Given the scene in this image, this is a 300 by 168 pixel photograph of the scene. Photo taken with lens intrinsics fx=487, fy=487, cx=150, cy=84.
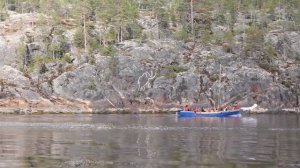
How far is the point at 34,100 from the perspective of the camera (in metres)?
110

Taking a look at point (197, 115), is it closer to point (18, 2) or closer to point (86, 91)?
point (86, 91)

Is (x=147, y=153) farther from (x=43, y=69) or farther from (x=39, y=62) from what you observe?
(x=39, y=62)

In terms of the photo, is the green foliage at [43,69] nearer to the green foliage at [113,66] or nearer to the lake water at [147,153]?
the green foliage at [113,66]

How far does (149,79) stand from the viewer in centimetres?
11662

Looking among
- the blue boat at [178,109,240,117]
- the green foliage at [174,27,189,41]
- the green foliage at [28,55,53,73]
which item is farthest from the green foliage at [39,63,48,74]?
the blue boat at [178,109,240,117]

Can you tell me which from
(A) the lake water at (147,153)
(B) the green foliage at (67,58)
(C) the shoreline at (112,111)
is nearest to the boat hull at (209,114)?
(C) the shoreline at (112,111)

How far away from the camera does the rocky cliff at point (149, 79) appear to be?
111625mm

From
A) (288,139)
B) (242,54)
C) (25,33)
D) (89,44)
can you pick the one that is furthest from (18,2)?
(288,139)

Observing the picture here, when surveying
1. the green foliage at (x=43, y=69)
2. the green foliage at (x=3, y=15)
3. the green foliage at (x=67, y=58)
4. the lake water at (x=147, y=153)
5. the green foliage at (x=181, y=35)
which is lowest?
the lake water at (x=147, y=153)

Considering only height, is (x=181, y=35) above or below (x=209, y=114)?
above

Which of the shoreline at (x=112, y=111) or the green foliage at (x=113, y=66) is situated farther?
the green foliage at (x=113, y=66)

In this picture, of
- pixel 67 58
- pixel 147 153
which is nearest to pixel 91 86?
pixel 67 58

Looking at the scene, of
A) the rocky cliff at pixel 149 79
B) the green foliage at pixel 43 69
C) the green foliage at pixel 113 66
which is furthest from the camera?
the green foliage at pixel 43 69

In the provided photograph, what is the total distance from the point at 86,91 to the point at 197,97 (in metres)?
25.8
